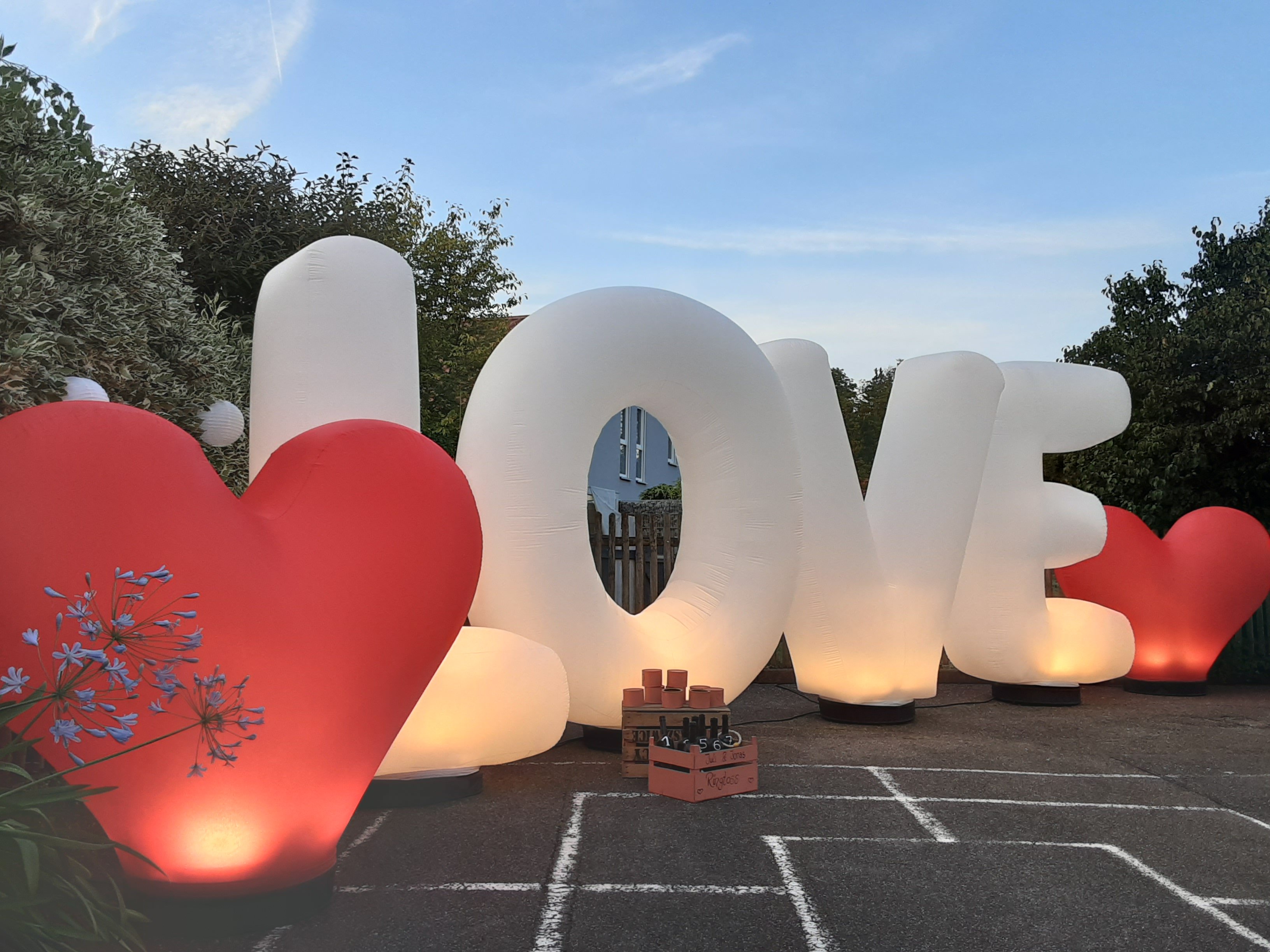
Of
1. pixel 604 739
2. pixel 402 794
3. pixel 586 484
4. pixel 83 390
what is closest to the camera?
pixel 83 390

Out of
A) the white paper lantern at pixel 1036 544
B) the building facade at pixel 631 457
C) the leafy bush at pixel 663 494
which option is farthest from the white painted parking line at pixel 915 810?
the building facade at pixel 631 457

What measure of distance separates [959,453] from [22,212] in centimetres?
603

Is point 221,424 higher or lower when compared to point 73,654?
higher

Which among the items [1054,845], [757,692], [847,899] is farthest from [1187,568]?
[847,899]

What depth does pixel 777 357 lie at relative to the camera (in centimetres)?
726

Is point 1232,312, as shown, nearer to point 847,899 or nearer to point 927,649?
point 927,649

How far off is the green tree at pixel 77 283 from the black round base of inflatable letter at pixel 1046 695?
6.90 metres

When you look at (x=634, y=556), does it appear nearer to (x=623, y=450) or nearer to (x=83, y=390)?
(x=83, y=390)

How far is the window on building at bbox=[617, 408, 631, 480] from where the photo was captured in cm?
2342

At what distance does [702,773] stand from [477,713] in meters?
1.21

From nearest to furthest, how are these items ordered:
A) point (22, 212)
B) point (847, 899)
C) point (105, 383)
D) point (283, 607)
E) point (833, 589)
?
point (283, 607) → point (847, 899) → point (22, 212) → point (105, 383) → point (833, 589)

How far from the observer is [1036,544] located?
791 centimetres

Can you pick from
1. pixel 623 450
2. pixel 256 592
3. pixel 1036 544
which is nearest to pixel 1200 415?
pixel 1036 544

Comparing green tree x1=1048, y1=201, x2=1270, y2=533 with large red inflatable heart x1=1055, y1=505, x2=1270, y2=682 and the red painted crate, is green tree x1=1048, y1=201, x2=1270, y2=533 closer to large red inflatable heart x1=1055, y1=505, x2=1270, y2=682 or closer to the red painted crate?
large red inflatable heart x1=1055, y1=505, x2=1270, y2=682
